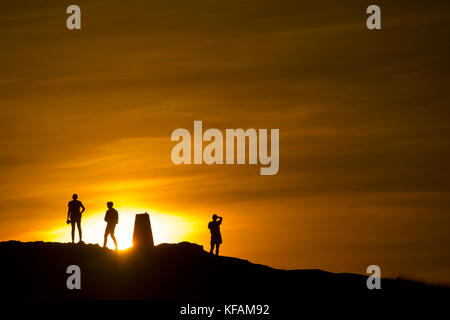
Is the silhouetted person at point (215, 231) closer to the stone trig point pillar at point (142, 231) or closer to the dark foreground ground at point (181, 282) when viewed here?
the dark foreground ground at point (181, 282)

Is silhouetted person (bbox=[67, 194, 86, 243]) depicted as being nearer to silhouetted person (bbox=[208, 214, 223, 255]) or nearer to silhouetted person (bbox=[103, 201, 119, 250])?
silhouetted person (bbox=[103, 201, 119, 250])

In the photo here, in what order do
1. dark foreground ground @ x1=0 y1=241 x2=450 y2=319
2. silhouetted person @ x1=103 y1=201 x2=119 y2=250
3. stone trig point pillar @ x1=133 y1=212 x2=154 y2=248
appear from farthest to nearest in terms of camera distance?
stone trig point pillar @ x1=133 y1=212 x2=154 y2=248 → silhouetted person @ x1=103 y1=201 x2=119 y2=250 → dark foreground ground @ x1=0 y1=241 x2=450 y2=319

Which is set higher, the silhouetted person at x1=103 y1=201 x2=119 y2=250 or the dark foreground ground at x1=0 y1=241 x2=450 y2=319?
the silhouetted person at x1=103 y1=201 x2=119 y2=250

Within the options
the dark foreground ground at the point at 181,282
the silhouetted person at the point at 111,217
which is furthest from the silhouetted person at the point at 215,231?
the silhouetted person at the point at 111,217

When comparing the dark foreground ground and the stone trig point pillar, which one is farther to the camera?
the stone trig point pillar

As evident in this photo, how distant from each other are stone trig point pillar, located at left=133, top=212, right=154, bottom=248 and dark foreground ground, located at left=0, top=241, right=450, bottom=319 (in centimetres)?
48

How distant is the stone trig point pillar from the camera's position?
47.2 m

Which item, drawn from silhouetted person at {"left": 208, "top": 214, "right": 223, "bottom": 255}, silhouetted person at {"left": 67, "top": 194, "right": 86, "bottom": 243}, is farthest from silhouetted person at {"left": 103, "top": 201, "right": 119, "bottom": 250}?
silhouetted person at {"left": 208, "top": 214, "right": 223, "bottom": 255}

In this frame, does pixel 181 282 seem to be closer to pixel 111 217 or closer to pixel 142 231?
pixel 111 217

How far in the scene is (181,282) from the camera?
44.1 m

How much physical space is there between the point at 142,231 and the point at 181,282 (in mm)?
3990

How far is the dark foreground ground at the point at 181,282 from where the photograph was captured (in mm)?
42594
